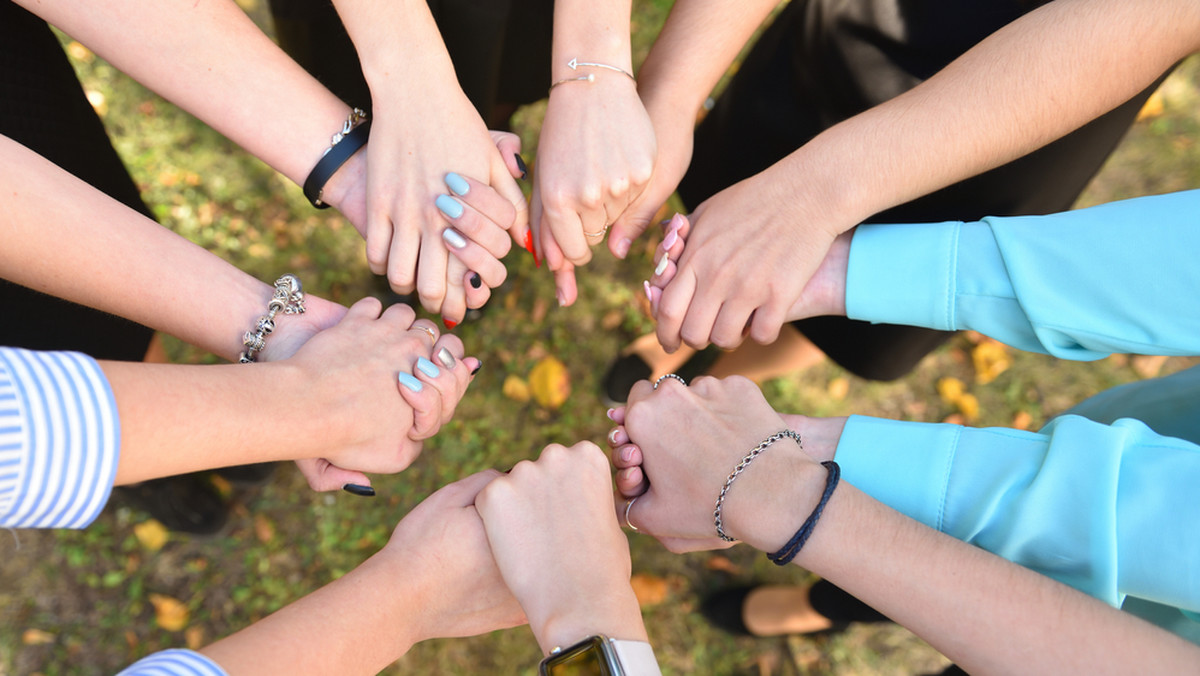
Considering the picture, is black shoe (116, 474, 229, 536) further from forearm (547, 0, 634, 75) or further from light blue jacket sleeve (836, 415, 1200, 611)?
light blue jacket sleeve (836, 415, 1200, 611)

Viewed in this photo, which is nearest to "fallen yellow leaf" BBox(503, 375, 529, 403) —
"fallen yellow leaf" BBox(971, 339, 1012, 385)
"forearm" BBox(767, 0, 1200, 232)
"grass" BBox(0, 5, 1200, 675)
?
"grass" BBox(0, 5, 1200, 675)

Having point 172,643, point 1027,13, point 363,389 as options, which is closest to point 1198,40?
point 1027,13

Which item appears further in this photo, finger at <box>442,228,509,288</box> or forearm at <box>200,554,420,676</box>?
finger at <box>442,228,509,288</box>

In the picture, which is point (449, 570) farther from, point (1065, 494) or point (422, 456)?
point (422, 456)

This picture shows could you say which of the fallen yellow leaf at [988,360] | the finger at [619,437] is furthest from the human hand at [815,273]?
the fallen yellow leaf at [988,360]

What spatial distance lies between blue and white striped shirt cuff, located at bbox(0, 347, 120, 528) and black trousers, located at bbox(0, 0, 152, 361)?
0.55m

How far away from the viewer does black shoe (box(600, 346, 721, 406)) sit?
3059 mm

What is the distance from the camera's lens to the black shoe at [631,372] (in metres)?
3.06

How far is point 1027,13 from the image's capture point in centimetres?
175

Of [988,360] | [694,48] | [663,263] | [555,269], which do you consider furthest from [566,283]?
[988,360]

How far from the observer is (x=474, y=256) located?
1.81 m

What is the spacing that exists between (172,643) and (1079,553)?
3.16m

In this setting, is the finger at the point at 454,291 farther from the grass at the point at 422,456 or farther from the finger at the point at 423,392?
the grass at the point at 422,456

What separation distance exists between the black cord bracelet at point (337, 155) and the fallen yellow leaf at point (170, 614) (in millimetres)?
2003
